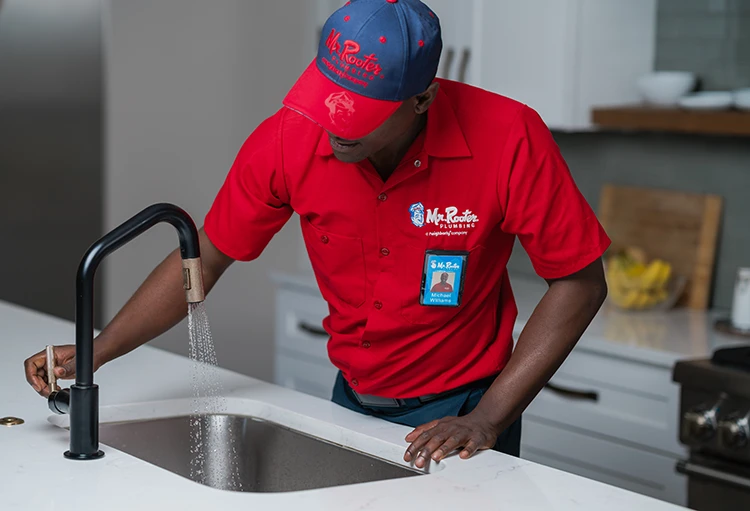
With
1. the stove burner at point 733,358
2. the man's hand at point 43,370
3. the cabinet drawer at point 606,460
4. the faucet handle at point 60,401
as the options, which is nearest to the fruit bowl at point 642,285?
the cabinet drawer at point 606,460

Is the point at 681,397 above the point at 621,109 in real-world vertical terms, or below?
below

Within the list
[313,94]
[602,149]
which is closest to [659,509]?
[313,94]

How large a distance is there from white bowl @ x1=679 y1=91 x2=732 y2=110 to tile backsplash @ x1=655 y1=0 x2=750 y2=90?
0.19m

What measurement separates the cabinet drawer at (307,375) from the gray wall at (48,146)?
29.2 inches

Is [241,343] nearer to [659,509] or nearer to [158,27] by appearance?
[158,27]

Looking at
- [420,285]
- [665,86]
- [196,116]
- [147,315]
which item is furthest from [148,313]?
[196,116]

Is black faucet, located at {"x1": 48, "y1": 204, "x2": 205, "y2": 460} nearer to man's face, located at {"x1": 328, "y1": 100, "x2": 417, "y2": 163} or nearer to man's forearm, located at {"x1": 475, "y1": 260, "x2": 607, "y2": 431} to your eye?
man's face, located at {"x1": 328, "y1": 100, "x2": 417, "y2": 163}

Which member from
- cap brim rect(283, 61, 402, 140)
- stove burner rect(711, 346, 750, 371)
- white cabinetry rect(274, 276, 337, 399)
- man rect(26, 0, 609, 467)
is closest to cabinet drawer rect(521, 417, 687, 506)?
stove burner rect(711, 346, 750, 371)

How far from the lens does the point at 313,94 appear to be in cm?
152

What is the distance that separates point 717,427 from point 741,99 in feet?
3.12

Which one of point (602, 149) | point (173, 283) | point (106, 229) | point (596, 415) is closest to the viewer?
point (173, 283)

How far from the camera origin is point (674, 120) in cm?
298

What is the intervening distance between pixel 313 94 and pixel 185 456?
2.09ft

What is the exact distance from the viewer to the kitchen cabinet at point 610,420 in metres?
2.66
